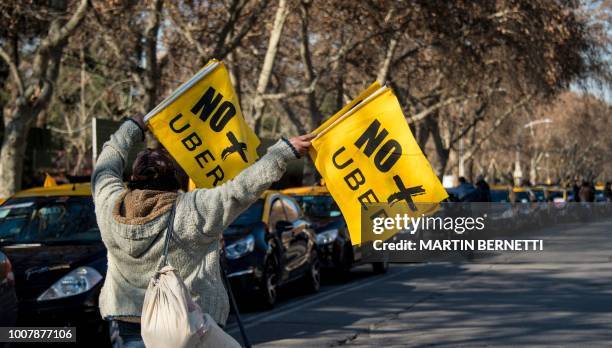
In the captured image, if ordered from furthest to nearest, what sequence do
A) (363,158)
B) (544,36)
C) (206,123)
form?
(544,36)
(206,123)
(363,158)

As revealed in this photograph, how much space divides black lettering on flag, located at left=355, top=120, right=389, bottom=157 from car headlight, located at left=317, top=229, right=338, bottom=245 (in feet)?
37.9

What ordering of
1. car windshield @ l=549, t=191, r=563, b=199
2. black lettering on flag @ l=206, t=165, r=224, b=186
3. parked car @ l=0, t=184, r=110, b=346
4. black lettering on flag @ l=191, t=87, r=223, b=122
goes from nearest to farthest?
black lettering on flag @ l=191, t=87, r=223, b=122 < black lettering on flag @ l=206, t=165, r=224, b=186 < parked car @ l=0, t=184, r=110, b=346 < car windshield @ l=549, t=191, r=563, b=199

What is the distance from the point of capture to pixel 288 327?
11.2 m

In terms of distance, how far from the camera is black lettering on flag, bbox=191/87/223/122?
607cm

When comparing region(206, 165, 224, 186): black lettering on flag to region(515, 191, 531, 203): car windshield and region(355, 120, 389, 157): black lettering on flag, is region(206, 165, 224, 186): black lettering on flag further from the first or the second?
region(515, 191, 531, 203): car windshield

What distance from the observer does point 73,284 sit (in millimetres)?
8914

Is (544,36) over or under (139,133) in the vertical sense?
over

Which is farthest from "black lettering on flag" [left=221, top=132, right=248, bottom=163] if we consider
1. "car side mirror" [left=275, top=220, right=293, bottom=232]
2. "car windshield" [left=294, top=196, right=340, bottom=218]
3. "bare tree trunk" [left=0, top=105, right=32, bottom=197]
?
"bare tree trunk" [left=0, top=105, right=32, bottom=197]

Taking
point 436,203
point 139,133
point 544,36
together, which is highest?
point 544,36

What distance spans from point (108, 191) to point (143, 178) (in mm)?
208

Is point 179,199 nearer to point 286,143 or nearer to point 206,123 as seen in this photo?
point 286,143

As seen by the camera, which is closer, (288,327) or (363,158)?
(363,158)

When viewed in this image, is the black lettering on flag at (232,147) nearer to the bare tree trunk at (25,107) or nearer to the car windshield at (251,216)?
the car windshield at (251,216)

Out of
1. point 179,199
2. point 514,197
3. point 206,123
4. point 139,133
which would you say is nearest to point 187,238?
point 179,199
